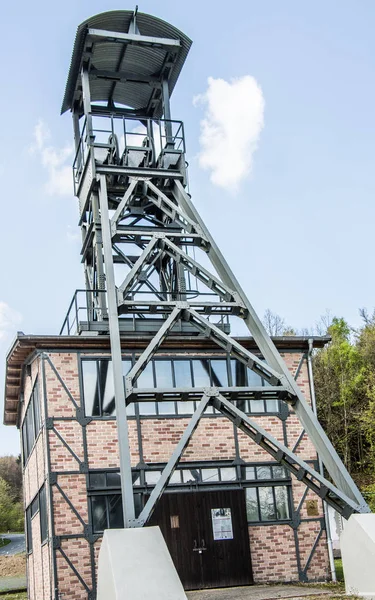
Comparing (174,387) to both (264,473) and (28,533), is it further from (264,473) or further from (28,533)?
(28,533)

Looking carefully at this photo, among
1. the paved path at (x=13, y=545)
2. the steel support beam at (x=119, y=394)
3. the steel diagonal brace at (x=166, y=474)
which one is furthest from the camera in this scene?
the paved path at (x=13, y=545)

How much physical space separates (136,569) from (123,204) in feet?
25.1

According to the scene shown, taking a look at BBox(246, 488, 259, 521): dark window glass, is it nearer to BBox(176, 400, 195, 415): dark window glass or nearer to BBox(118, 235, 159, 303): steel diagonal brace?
BBox(176, 400, 195, 415): dark window glass

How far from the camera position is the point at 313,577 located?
1518 centimetres

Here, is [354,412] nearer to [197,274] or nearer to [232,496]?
[232,496]

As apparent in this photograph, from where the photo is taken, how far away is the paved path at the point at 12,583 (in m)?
21.8

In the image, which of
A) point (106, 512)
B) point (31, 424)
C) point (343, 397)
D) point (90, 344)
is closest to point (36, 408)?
point (31, 424)

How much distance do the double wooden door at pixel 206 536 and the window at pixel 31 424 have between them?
3331 mm

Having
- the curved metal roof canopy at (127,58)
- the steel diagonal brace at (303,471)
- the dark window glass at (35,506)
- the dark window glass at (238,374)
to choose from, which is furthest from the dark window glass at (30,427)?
the curved metal roof canopy at (127,58)

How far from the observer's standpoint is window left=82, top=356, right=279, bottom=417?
15.2 metres

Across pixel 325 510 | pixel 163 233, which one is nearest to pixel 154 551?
pixel 163 233

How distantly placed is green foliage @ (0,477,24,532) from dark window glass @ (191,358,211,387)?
34994 mm

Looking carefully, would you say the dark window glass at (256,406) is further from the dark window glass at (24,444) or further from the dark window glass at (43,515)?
the dark window glass at (24,444)

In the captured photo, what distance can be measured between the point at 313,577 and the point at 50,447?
5.94m
